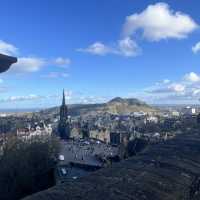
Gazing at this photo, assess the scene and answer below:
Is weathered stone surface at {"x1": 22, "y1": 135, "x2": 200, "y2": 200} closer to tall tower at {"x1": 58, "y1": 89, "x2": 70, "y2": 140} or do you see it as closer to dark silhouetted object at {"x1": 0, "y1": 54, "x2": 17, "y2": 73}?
dark silhouetted object at {"x1": 0, "y1": 54, "x2": 17, "y2": 73}

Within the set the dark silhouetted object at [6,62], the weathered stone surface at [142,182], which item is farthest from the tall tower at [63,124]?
the dark silhouetted object at [6,62]

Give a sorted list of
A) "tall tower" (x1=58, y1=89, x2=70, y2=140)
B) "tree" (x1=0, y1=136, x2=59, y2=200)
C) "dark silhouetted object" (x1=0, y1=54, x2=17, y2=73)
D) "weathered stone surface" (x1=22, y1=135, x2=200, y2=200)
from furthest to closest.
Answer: "tall tower" (x1=58, y1=89, x2=70, y2=140) < "tree" (x1=0, y1=136, x2=59, y2=200) < "weathered stone surface" (x1=22, y1=135, x2=200, y2=200) < "dark silhouetted object" (x1=0, y1=54, x2=17, y2=73)

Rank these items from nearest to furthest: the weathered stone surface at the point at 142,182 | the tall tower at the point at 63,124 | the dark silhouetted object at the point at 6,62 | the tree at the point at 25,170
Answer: the dark silhouetted object at the point at 6,62, the weathered stone surface at the point at 142,182, the tree at the point at 25,170, the tall tower at the point at 63,124

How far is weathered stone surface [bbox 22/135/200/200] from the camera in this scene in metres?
5.09

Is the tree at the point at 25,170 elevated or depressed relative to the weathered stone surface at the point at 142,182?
depressed

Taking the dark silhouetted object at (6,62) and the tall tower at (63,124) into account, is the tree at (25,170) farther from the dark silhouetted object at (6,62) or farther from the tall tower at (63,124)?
the tall tower at (63,124)

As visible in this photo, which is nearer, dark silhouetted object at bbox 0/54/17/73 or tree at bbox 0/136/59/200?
dark silhouetted object at bbox 0/54/17/73

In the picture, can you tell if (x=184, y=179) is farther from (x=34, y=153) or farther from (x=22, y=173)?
(x=34, y=153)

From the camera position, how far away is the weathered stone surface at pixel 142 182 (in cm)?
509

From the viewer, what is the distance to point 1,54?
3.50 m

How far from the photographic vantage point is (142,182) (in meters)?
5.61

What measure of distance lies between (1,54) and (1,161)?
3889 cm

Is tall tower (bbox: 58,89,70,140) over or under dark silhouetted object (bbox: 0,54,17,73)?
under

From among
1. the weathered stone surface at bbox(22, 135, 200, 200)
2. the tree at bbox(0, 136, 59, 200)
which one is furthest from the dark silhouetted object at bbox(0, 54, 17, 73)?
the tree at bbox(0, 136, 59, 200)
